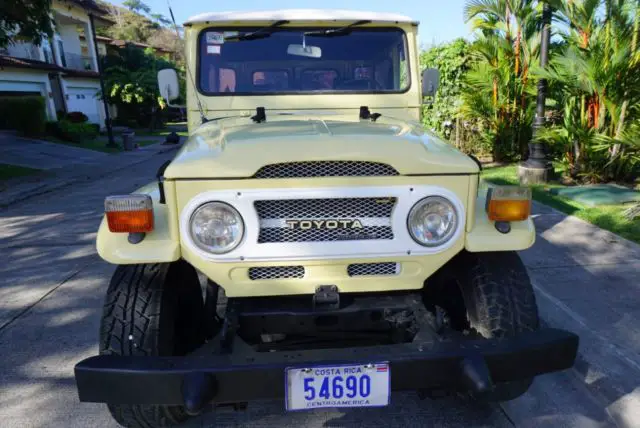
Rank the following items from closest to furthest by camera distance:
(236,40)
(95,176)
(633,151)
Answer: (236,40), (633,151), (95,176)

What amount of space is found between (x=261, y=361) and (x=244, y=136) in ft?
3.45

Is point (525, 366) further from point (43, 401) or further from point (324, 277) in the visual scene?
point (43, 401)

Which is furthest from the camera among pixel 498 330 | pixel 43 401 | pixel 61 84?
pixel 61 84

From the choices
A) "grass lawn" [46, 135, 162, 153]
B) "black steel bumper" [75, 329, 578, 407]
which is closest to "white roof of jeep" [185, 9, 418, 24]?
"black steel bumper" [75, 329, 578, 407]

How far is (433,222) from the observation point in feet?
6.96

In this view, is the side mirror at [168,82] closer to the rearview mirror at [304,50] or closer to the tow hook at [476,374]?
the rearview mirror at [304,50]

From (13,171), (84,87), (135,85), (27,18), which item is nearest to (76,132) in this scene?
(135,85)

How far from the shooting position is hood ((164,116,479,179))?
199cm

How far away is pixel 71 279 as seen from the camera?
→ 456 centimetres

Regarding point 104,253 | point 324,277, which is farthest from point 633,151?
point 104,253

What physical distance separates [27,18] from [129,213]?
926cm

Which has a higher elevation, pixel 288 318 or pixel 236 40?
pixel 236 40

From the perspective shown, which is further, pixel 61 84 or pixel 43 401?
pixel 61 84

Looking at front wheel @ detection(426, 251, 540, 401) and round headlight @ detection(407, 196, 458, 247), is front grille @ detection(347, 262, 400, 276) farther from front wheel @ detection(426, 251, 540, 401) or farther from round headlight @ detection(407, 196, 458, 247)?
front wheel @ detection(426, 251, 540, 401)
